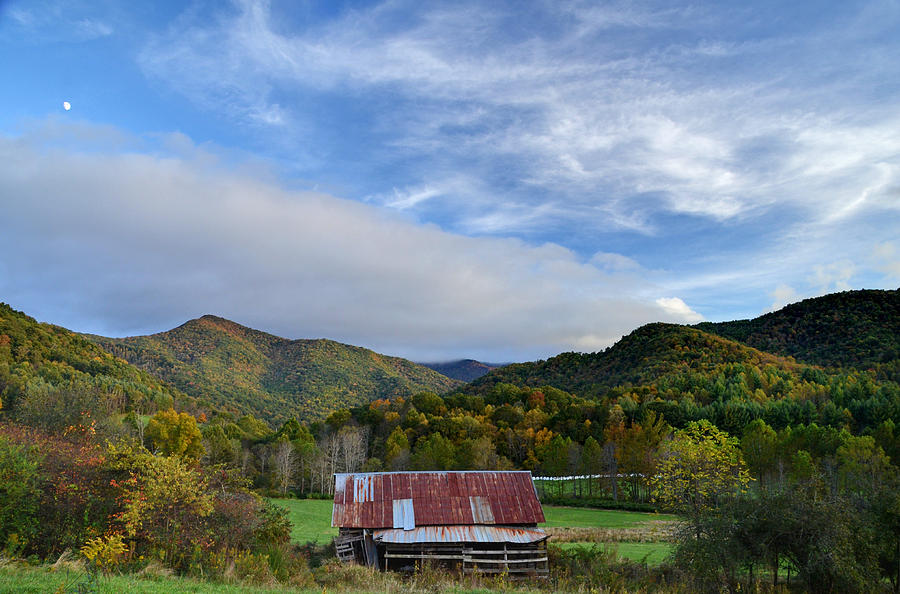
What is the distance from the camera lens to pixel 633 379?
114500mm

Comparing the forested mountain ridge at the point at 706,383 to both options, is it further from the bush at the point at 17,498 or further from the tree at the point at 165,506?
the bush at the point at 17,498

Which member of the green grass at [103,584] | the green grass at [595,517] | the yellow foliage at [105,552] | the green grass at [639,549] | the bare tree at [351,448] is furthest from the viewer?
the bare tree at [351,448]

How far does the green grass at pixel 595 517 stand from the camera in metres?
44.8

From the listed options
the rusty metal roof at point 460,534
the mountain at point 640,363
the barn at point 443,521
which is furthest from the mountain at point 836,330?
the rusty metal roof at point 460,534

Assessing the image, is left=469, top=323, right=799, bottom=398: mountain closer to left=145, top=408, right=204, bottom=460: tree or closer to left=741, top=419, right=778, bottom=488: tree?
left=741, top=419, right=778, bottom=488: tree

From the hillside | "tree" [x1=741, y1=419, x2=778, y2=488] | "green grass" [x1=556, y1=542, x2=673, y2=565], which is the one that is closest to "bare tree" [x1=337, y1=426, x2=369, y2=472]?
the hillside

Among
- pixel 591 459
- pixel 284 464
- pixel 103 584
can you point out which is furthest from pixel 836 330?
pixel 103 584

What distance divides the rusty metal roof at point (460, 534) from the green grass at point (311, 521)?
6760mm

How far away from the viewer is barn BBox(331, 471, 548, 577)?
1000 inches

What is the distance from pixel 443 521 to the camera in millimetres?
27109

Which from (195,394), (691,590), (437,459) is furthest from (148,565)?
(195,394)

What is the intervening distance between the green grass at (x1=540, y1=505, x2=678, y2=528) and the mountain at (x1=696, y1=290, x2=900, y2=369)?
80.9m

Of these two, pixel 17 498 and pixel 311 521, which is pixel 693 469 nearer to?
pixel 17 498

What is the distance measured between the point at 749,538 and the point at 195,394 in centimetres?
16863
